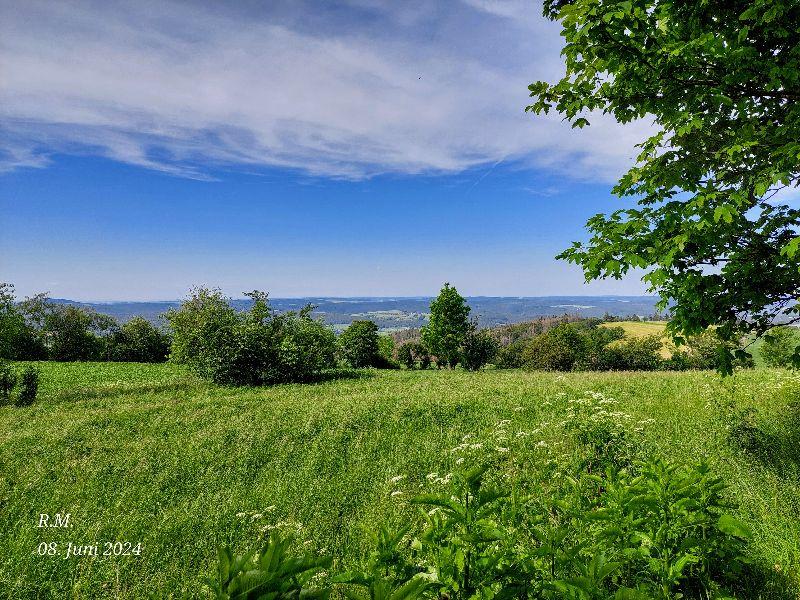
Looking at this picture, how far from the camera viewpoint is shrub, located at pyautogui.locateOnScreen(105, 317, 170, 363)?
232ft

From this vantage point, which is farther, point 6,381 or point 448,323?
point 448,323

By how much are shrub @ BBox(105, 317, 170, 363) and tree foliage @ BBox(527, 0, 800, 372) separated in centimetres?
7775

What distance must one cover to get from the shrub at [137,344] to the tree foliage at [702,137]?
255ft

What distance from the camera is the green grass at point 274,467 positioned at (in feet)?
21.2

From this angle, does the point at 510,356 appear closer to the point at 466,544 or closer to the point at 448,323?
the point at 448,323

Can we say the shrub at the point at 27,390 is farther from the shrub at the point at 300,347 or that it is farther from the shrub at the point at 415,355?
the shrub at the point at 415,355

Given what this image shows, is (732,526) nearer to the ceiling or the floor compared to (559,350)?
nearer to the ceiling

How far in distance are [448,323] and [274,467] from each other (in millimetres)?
46755

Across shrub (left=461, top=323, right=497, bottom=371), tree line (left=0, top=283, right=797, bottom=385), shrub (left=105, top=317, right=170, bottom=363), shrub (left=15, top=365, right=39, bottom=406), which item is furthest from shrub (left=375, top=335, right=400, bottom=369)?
shrub (left=15, top=365, right=39, bottom=406)

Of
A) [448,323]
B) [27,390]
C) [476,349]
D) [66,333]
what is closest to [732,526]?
[27,390]

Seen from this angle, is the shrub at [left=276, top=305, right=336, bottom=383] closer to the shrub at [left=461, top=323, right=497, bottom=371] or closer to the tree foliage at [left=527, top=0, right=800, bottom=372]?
the tree foliage at [left=527, top=0, right=800, bottom=372]

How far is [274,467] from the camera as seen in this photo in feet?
34.9

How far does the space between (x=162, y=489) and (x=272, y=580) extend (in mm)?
10443

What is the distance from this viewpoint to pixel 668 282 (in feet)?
21.4
